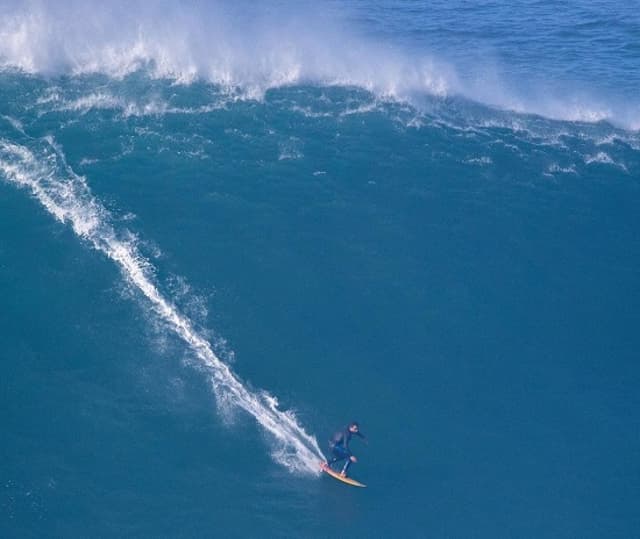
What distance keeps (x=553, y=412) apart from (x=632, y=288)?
15951 millimetres

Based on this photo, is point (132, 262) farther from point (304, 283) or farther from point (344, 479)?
point (344, 479)

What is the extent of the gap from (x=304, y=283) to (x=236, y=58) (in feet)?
124

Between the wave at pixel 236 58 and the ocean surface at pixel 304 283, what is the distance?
40 centimetres

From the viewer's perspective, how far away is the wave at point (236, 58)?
82375 mm

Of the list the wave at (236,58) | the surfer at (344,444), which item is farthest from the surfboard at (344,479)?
the wave at (236,58)

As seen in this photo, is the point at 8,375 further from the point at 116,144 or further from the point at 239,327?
the point at 116,144

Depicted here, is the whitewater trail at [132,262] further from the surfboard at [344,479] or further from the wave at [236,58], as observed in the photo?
the wave at [236,58]

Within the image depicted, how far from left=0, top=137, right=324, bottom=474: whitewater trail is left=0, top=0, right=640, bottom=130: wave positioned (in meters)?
17.6

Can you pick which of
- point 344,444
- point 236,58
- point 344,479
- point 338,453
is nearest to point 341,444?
point 344,444

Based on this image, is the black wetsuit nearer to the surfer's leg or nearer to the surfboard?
the surfer's leg

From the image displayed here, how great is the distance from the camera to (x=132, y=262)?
2389 inches

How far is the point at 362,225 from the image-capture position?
218ft

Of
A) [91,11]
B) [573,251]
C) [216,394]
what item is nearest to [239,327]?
[216,394]

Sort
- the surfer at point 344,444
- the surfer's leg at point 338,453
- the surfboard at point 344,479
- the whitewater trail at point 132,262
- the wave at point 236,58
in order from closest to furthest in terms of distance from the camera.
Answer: the surfer at point 344,444
the surfer's leg at point 338,453
the surfboard at point 344,479
the whitewater trail at point 132,262
the wave at point 236,58
